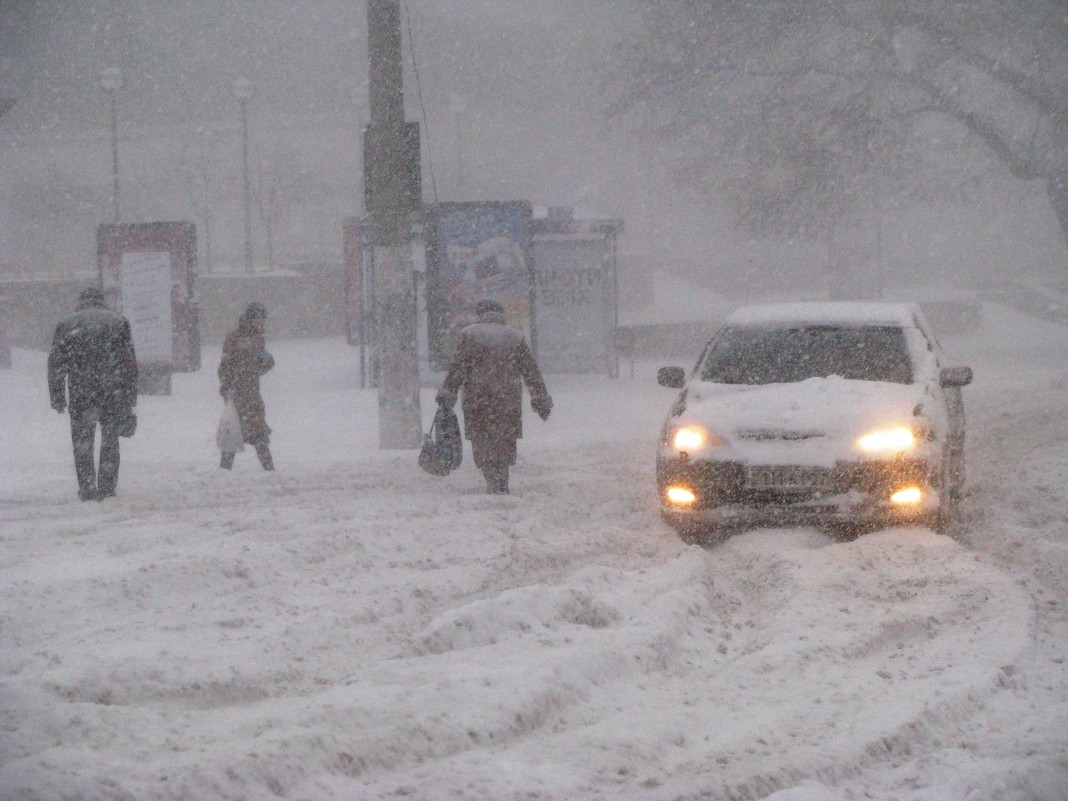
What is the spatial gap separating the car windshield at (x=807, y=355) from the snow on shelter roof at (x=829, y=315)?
6 centimetres

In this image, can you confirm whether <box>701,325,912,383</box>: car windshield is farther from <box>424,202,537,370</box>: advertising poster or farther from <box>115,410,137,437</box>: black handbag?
<box>424,202,537,370</box>: advertising poster

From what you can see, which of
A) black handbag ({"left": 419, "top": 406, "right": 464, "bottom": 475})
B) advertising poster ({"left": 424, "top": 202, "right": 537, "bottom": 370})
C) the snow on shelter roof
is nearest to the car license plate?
the snow on shelter roof

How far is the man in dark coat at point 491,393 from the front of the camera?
1038 cm

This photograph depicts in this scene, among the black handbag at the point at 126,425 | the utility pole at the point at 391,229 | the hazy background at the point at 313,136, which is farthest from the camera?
the hazy background at the point at 313,136

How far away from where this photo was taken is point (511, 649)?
588 centimetres

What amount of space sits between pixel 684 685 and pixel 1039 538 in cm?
371

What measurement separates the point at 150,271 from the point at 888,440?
1405cm

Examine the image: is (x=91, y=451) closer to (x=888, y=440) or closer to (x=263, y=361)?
(x=263, y=361)

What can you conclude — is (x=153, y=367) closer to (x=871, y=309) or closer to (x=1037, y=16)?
(x=871, y=309)

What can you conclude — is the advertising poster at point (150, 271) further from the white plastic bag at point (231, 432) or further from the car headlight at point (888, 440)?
the car headlight at point (888, 440)

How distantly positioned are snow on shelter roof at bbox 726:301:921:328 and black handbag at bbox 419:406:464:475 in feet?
7.09

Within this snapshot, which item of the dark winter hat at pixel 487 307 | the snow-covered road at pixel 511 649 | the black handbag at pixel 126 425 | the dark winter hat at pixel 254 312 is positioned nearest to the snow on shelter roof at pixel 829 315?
the snow-covered road at pixel 511 649

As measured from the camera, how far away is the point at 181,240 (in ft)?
65.9

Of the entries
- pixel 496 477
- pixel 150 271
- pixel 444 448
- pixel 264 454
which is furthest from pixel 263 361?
pixel 150 271
